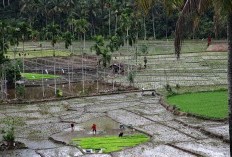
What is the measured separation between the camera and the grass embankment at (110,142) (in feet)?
A: 70.6

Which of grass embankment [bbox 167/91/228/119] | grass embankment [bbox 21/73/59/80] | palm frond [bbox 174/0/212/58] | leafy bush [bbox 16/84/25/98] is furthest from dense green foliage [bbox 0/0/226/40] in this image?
palm frond [bbox 174/0/212/58]

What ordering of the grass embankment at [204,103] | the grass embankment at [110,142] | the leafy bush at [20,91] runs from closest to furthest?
1. the grass embankment at [110,142]
2. the grass embankment at [204,103]
3. the leafy bush at [20,91]

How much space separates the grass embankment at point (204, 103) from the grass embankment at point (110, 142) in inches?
219

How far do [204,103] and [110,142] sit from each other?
10123 millimetres

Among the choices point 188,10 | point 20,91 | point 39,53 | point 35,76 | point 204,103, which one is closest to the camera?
point 188,10

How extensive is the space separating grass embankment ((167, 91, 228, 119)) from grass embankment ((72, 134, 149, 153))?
5.56m

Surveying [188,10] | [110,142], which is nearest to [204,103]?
[110,142]

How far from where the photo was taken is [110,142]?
22.3m

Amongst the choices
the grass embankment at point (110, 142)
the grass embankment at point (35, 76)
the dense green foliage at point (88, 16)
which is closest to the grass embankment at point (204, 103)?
the grass embankment at point (110, 142)

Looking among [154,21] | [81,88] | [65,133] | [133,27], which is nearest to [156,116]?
[65,133]

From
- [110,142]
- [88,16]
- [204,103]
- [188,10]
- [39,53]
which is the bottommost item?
[110,142]

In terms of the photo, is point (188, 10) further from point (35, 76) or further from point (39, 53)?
point (39, 53)

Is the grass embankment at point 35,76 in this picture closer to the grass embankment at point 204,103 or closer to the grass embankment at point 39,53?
the grass embankment at point 39,53

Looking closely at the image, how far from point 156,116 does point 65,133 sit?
614 cm
